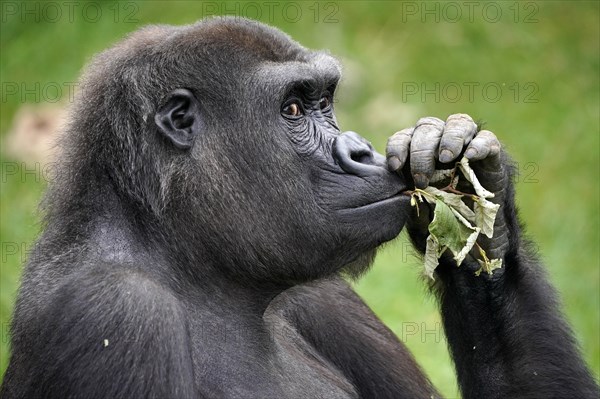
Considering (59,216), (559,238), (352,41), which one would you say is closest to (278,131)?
(59,216)

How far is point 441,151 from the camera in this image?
5.22 m

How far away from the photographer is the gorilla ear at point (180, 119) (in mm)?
4961

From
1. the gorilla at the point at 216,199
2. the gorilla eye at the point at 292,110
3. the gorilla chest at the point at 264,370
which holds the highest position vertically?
the gorilla eye at the point at 292,110

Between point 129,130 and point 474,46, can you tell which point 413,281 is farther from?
point 129,130

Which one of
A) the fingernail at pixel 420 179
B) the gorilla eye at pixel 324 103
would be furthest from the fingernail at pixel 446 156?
the gorilla eye at pixel 324 103

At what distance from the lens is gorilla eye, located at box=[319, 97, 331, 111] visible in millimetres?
5451

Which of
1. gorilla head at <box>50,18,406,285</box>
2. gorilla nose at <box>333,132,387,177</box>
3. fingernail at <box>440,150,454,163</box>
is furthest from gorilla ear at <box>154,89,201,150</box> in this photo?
fingernail at <box>440,150,454,163</box>

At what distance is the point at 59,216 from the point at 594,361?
19.0 ft

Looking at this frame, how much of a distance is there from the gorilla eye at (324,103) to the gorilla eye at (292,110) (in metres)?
0.20

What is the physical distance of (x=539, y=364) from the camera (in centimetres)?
579

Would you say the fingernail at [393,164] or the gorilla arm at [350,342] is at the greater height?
the fingernail at [393,164]

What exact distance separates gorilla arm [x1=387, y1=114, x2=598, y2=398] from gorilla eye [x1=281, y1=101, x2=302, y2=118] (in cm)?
82

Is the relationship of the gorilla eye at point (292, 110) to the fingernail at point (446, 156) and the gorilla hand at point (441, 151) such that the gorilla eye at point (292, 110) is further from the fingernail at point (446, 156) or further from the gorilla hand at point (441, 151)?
the fingernail at point (446, 156)

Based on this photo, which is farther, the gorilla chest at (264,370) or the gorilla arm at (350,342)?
the gorilla arm at (350,342)
